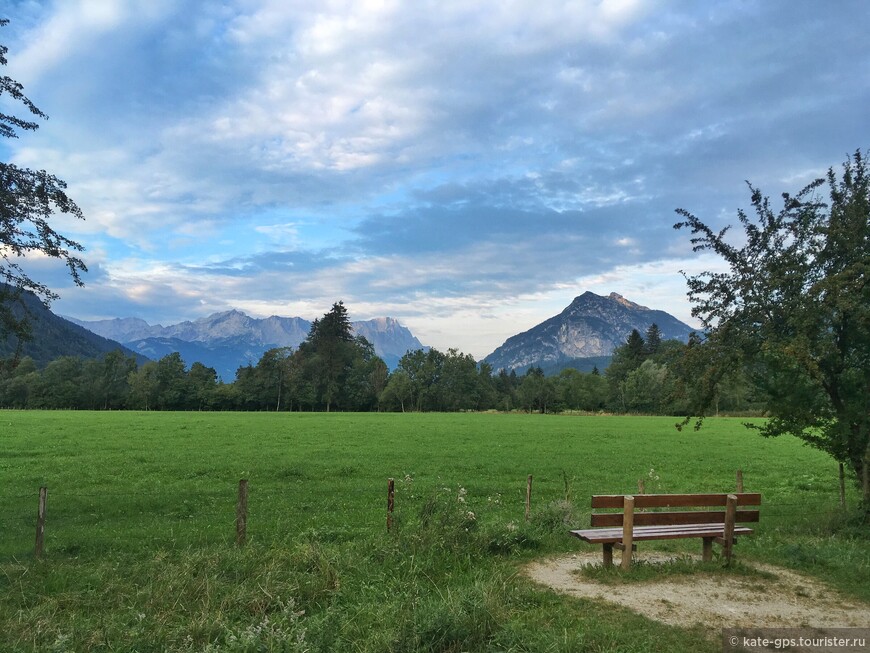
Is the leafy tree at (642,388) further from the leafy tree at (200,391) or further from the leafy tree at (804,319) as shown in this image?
the leafy tree at (804,319)

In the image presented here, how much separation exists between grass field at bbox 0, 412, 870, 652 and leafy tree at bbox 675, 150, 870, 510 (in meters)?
2.40

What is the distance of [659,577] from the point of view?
328 inches

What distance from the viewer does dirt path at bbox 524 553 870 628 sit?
6621 mm

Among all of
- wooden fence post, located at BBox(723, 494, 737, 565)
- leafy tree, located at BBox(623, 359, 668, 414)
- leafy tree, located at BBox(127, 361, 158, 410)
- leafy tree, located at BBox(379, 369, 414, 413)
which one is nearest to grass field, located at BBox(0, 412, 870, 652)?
wooden fence post, located at BBox(723, 494, 737, 565)

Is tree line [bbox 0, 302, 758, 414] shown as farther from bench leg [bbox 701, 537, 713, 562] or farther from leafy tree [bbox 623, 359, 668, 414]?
bench leg [bbox 701, 537, 713, 562]

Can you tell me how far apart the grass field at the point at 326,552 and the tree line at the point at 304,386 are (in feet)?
276

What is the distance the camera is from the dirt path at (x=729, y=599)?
6.62 meters

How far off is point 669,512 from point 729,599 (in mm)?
1935

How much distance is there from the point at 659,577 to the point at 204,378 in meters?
124

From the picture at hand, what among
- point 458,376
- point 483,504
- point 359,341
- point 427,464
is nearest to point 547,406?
point 458,376

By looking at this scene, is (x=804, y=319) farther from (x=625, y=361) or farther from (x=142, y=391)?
(x=625, y=361)

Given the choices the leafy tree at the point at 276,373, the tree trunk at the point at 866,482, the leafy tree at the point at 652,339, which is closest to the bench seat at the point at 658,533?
the tree trunk at the point at 866,482

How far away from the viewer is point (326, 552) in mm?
9016

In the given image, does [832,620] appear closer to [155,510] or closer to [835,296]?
[835,296]
